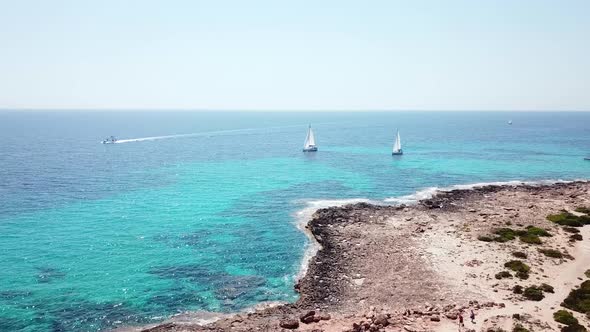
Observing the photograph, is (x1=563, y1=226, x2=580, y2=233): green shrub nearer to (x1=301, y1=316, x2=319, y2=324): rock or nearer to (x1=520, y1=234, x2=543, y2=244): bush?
(x1=520, y1=234, x2=543, y2=244): bush

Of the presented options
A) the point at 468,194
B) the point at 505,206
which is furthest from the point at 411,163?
the point at 505,206

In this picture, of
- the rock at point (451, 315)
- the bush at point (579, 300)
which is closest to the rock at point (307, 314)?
the rock at point (451, 315)

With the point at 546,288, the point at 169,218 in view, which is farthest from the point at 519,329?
the point at 169,218

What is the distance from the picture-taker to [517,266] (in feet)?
174

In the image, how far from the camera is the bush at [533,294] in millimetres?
45094

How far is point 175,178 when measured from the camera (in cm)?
11562

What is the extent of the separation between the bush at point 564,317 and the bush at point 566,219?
34060 millimetres

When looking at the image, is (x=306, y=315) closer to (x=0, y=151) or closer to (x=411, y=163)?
(x=411, y=163)

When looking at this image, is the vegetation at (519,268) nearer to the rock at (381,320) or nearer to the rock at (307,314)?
the rock at (381,320)

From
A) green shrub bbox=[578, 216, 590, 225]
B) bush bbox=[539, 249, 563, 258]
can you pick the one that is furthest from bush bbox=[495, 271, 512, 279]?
green shrub bbox=[578, 216, 590, 225]

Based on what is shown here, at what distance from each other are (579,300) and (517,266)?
9.55 meters

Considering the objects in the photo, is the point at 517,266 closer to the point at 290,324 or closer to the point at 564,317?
the point at 564,317

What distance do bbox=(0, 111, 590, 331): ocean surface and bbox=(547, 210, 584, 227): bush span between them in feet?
107

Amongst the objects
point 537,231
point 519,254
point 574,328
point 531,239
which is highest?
point 537,231
